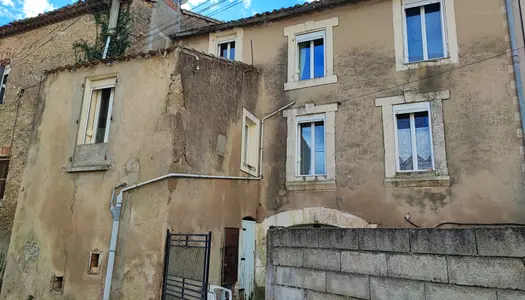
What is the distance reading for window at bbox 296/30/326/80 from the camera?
1037 cm

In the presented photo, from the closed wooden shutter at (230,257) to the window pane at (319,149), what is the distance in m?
2.65

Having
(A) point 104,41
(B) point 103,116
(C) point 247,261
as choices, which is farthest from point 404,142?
(A) point 104,41

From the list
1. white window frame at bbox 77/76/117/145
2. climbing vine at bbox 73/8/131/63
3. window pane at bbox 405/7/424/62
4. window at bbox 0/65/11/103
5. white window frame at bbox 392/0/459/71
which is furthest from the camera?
window at bbox 0/65/11/103

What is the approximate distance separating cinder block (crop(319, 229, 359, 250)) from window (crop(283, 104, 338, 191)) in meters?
4.73

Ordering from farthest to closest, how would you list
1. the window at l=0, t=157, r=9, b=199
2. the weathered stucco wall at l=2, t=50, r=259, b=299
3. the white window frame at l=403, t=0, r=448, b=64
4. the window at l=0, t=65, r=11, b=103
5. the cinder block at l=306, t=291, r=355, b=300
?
the window at l=0, t=65, r=11, b=103
the window at l=0, t=157, r=9, b=199
the white window frame at l=403, t=0, r=448, b=64
the weathered stucco wall at l=2, t=50, r=259, b=299
the cinder block at l=306, t=291, r=355, b=300

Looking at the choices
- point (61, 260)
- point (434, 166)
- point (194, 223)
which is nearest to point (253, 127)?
point (194, 223)

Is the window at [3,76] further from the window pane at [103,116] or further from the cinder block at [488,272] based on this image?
the cinder block at [488,272]

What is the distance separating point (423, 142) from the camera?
28.5 ft

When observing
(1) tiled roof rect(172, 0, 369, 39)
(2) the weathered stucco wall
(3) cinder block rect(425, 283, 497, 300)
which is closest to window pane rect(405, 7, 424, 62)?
(1) tiled roof rect(172, 0, 369, 39)

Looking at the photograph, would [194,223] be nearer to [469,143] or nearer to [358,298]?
[358,298]

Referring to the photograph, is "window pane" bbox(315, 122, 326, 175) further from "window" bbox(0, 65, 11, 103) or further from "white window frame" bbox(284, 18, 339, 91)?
"window" bbox(0, 65, 11, 103)

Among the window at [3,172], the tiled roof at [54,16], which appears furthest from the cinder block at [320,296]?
the window at [3,172]

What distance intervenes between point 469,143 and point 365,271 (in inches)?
221

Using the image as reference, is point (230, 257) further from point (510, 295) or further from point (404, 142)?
point (510, 295)
